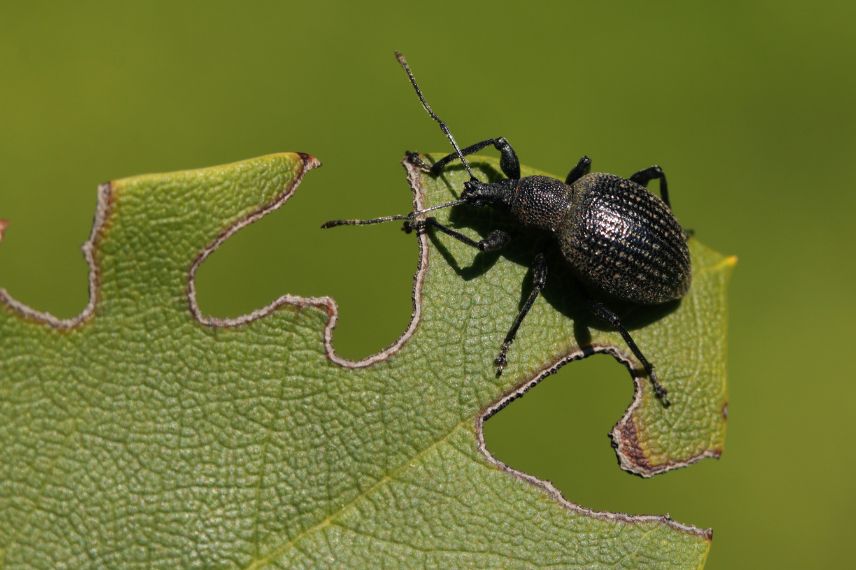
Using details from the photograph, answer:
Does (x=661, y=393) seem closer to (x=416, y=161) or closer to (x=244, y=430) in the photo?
(x=416, y=161)

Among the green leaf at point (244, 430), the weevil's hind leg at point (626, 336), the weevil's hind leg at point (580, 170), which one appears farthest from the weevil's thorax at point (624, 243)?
the green leaf at point (244, 430)

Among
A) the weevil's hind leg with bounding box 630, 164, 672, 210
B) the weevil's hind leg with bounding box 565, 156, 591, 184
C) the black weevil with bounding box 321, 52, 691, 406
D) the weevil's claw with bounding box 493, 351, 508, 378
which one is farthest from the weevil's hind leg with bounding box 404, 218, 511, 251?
the weevil's hind leg with bounding box 630, 164, 672, 210

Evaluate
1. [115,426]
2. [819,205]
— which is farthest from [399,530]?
[819,205]

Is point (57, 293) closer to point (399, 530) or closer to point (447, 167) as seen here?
point (447, 167)

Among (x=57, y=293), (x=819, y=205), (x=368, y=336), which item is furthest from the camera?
(x=819, y=205)

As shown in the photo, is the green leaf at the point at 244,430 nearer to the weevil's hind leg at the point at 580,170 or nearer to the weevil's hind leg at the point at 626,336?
the weevil's hind leg at the point at 626,336

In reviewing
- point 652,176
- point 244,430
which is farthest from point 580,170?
point 244,430
